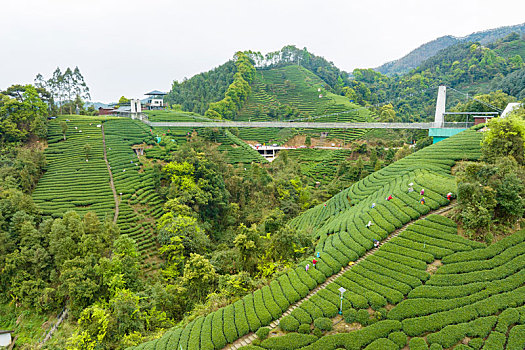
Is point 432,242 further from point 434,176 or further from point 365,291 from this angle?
point 434,176

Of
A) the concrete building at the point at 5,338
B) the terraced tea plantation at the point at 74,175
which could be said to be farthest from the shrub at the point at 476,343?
the terraced tea plantation at the point at 74,175

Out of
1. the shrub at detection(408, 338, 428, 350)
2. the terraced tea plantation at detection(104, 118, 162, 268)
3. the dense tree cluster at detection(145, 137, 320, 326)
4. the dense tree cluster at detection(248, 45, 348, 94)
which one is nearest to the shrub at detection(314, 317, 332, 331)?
the shrub at detection(408, 338, 428, 350)

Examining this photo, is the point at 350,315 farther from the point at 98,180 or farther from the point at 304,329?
the point at 98,180

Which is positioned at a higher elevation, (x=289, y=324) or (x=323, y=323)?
(x=323, y=323)

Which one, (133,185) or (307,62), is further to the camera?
(307,62)

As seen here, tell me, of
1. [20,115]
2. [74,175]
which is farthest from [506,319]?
[20,115]

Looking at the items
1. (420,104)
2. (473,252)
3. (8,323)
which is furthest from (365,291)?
(420,104)
